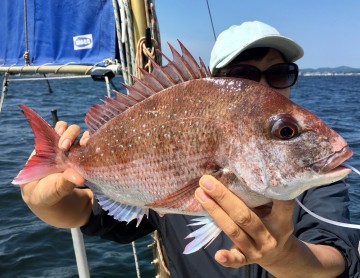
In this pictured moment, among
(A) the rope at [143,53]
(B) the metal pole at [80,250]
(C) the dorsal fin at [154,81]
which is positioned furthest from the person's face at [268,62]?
(B) the metal pole at [80,250]

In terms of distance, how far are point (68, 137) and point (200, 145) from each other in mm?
727

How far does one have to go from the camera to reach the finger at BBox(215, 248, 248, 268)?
1.30 metres

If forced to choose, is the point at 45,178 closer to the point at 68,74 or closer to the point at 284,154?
the point at 284,154

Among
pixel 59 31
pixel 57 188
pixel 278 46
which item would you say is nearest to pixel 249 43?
pixel 278 46

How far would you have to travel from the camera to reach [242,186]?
1.32 metres

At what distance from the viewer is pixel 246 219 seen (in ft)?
4.27

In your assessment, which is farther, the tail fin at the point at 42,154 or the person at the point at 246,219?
the tail fin at the point at 42,154

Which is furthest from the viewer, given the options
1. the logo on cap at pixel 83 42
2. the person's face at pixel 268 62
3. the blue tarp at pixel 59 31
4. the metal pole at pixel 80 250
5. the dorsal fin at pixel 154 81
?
the logo on cap at pixel 83 42

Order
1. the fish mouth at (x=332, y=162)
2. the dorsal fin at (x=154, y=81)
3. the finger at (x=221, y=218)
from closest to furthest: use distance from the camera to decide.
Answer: the fish mouth at (x=332, y=162), the finger at (x=221, y=218), the dorsal fin at (x=154, y=81)

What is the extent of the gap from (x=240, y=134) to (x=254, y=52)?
968 mm

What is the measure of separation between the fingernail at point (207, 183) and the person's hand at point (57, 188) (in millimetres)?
657

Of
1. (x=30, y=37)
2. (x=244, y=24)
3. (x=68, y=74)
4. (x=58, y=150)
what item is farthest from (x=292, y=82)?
(x=30, y=37)

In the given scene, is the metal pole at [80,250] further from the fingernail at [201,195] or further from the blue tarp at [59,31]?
the fingernail at [201,195]

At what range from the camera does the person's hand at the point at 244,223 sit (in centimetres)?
129
